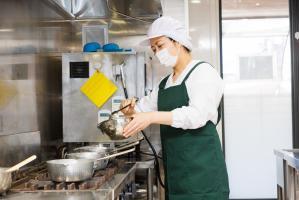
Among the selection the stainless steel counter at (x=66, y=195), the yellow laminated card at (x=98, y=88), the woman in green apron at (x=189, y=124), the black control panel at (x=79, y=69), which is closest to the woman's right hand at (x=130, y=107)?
the woman in green apron at (x=189, y=124)

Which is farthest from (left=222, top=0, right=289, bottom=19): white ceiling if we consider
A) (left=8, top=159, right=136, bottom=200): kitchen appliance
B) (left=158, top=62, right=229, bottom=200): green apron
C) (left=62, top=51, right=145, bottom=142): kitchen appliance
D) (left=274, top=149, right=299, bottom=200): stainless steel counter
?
(left=8, top=159, right=136, bottom=200): kitchen appliance

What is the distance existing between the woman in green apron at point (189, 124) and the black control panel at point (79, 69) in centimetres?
56

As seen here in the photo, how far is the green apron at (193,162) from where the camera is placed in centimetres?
181

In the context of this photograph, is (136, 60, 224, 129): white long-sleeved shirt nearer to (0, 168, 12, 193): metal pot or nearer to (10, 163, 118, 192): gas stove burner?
(10, 163, 118, 192): gas stove burner

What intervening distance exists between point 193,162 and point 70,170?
0.57 metres

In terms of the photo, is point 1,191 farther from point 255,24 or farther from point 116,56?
point 255,24

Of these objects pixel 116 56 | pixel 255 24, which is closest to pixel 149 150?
pixel 116 56

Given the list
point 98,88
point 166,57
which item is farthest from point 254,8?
point 166,57

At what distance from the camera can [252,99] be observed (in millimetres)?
3762

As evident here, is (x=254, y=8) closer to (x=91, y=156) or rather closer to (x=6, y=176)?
(x=91, y=156)

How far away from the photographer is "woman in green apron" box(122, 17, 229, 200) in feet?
5.76

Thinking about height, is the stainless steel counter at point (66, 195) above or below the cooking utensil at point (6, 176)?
below

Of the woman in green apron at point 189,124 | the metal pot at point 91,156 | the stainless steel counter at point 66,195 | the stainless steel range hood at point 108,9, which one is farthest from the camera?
the stainless steel range hood at point 108,9

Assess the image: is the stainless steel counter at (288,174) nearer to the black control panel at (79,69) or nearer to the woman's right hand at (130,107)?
the woman's right hand at (130,107)
